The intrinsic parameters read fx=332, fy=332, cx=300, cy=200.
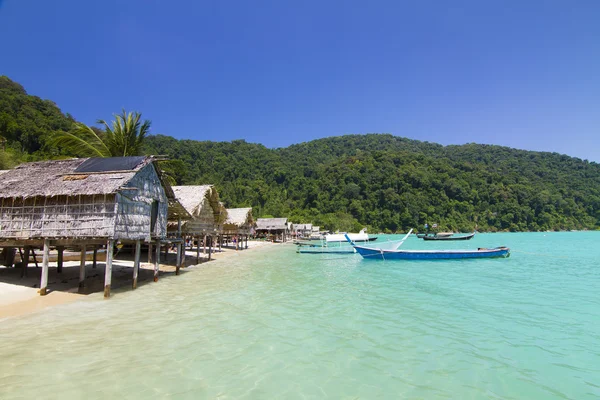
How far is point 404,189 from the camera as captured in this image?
9638 cm

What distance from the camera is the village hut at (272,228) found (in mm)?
46550

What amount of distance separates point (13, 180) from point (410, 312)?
1274cm

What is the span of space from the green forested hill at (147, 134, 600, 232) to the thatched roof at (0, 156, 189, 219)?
226 feet

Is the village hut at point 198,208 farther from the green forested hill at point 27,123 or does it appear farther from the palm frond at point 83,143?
the green forested hill at point 27,123

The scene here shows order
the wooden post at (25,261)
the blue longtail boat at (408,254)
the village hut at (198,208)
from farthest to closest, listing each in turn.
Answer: the blue longtail boat at (408,254) → the village hut at (198,208) → the wooden post at (25,261)

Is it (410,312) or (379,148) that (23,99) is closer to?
(410,312)

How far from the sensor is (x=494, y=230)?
92.7 metres

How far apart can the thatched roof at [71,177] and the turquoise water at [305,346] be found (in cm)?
321

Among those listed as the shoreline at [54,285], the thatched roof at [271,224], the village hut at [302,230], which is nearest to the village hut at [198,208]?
the shoreline at [54,285]

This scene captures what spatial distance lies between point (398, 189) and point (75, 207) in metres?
94.7

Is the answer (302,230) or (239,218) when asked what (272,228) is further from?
(302,230)

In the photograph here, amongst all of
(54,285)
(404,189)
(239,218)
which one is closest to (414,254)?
(239,218)

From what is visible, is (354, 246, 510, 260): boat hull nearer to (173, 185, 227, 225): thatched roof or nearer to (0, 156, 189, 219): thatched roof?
(173, 185, 227, 225): thatched roof

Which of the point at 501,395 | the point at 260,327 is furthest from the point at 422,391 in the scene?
the point at 260,327
